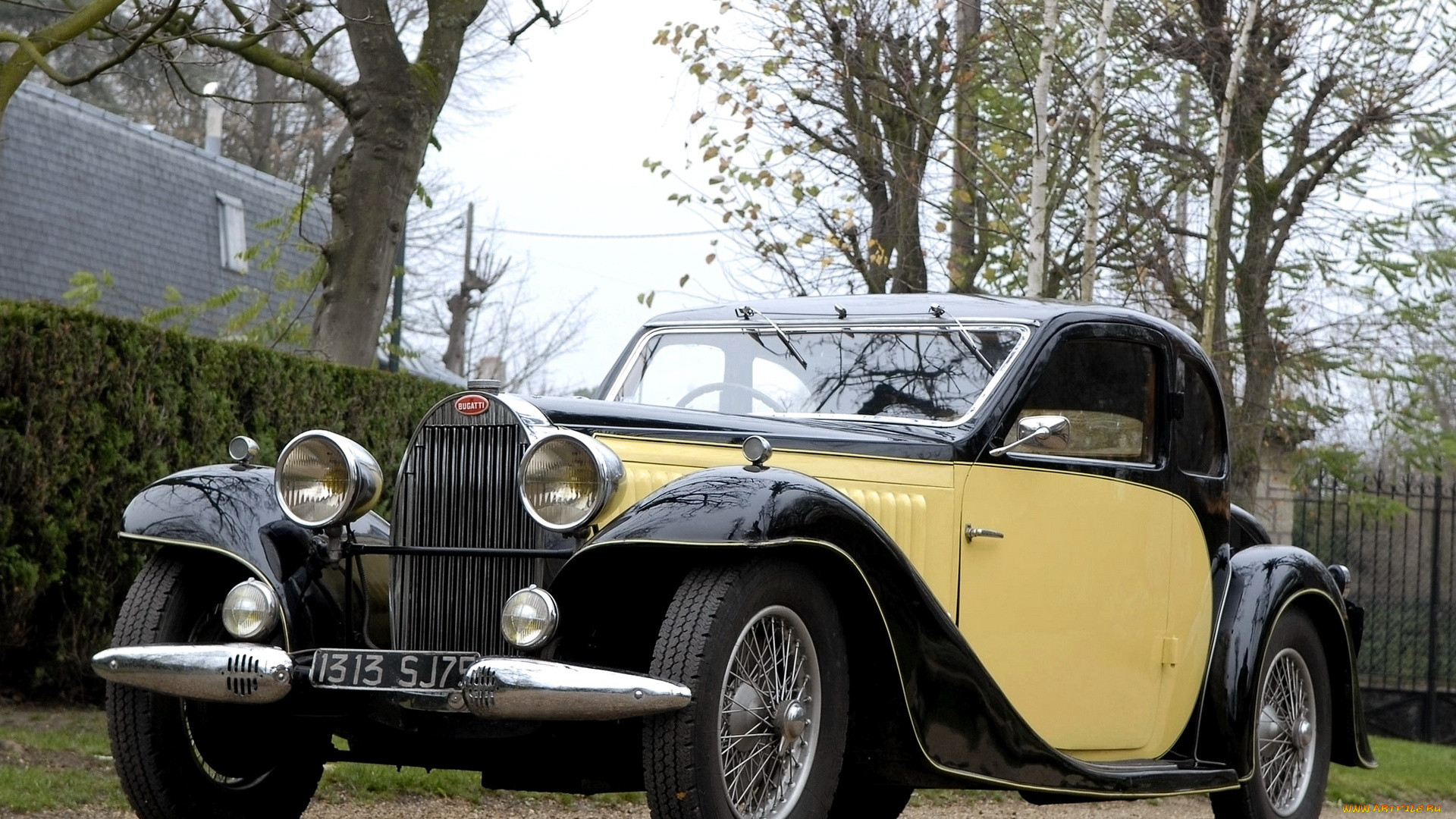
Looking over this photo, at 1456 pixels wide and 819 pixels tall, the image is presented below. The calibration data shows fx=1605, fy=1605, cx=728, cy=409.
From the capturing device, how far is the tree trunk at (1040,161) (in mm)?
9930

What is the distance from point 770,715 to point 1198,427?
2639mm

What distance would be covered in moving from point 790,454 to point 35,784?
3145 millimetres

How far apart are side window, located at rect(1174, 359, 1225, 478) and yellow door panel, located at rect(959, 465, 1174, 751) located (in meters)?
0.27

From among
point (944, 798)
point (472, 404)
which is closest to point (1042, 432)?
point (472, 404)

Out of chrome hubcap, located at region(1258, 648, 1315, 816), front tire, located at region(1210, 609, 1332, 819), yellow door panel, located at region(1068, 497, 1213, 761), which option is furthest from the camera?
chrome hubcap, located at region(1258, 648, 1315, 816)

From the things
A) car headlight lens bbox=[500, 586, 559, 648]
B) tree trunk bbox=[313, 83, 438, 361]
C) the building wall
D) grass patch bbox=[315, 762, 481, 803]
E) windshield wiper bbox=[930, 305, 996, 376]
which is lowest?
grass patch bbox=[315, 762, 481, 803]

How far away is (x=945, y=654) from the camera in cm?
442

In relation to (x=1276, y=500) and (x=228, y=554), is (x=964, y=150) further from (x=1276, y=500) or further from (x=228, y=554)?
(x=228, y=554)

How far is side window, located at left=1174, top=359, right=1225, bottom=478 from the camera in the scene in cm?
584

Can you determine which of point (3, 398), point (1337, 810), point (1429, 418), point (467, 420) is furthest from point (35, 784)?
point (1429, 418)

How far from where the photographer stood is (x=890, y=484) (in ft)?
15.5

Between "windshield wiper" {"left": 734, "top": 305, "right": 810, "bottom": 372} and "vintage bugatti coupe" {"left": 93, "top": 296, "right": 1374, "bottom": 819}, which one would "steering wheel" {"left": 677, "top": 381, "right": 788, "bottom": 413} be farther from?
"windshield wiper" {"left": 734, "top": 305, "right": 810, "bottom": 372}

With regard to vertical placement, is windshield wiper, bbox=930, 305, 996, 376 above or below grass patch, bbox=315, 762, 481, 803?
above

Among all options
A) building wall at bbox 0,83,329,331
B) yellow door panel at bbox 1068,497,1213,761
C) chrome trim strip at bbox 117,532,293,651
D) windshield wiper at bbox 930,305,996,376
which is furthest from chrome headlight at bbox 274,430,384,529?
building wall at bbox 0,83,329,331
